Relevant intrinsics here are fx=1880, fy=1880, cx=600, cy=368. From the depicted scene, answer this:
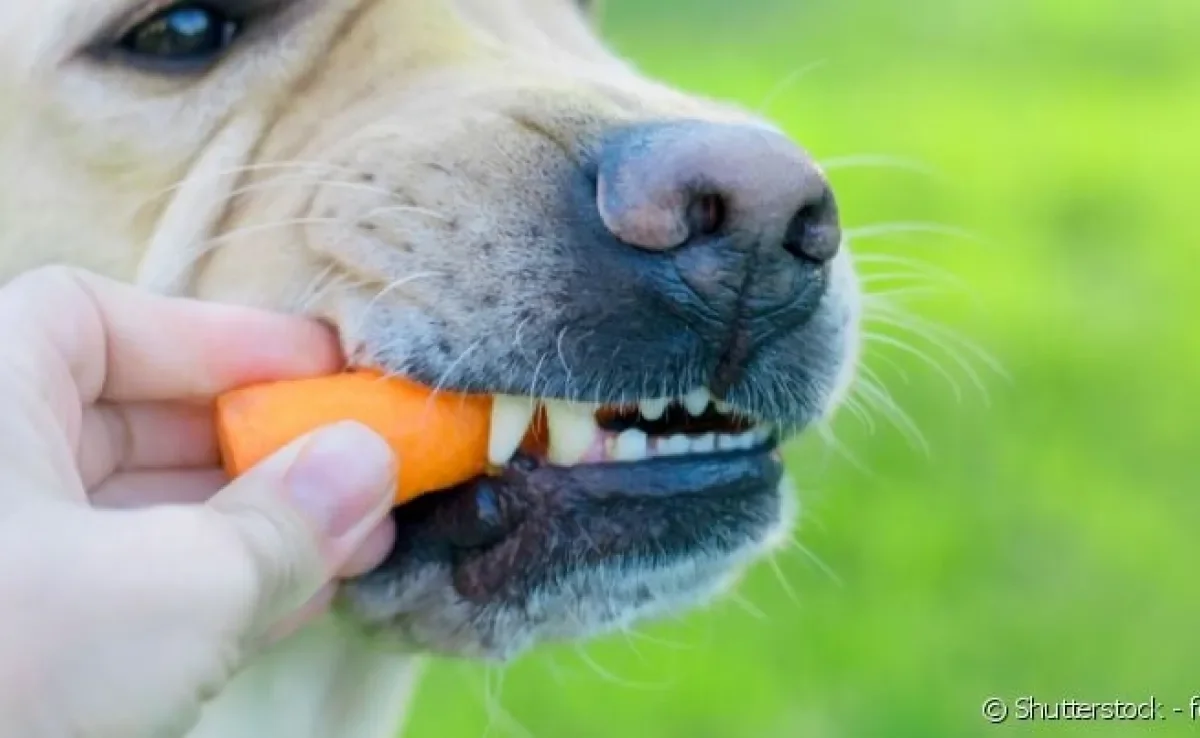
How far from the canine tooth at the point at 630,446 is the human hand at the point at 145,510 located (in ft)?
1.09

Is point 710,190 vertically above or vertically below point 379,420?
above

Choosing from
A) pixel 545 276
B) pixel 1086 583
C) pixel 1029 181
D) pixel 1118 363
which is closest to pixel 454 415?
pixel 545 276

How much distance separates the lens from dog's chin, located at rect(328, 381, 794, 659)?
8.30 feet

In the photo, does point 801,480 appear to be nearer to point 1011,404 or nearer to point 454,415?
point 1011,404

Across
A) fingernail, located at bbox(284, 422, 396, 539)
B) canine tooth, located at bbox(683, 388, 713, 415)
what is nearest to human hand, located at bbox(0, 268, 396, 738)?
fingernail, located at bbox(284, 422, 396, 539)

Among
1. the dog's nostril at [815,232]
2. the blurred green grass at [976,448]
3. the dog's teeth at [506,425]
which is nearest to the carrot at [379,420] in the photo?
the dog's teeth at [506,425]

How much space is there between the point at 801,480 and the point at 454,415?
3.37 m

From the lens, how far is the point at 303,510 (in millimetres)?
2168

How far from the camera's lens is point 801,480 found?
18.9 feet

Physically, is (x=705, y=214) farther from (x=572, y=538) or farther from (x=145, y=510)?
(x=145, y=510)

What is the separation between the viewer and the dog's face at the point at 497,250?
2439 mm

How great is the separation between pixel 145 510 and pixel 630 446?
761 mm

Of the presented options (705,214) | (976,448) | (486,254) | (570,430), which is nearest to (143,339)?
(486,254)

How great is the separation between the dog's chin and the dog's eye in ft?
2.60
